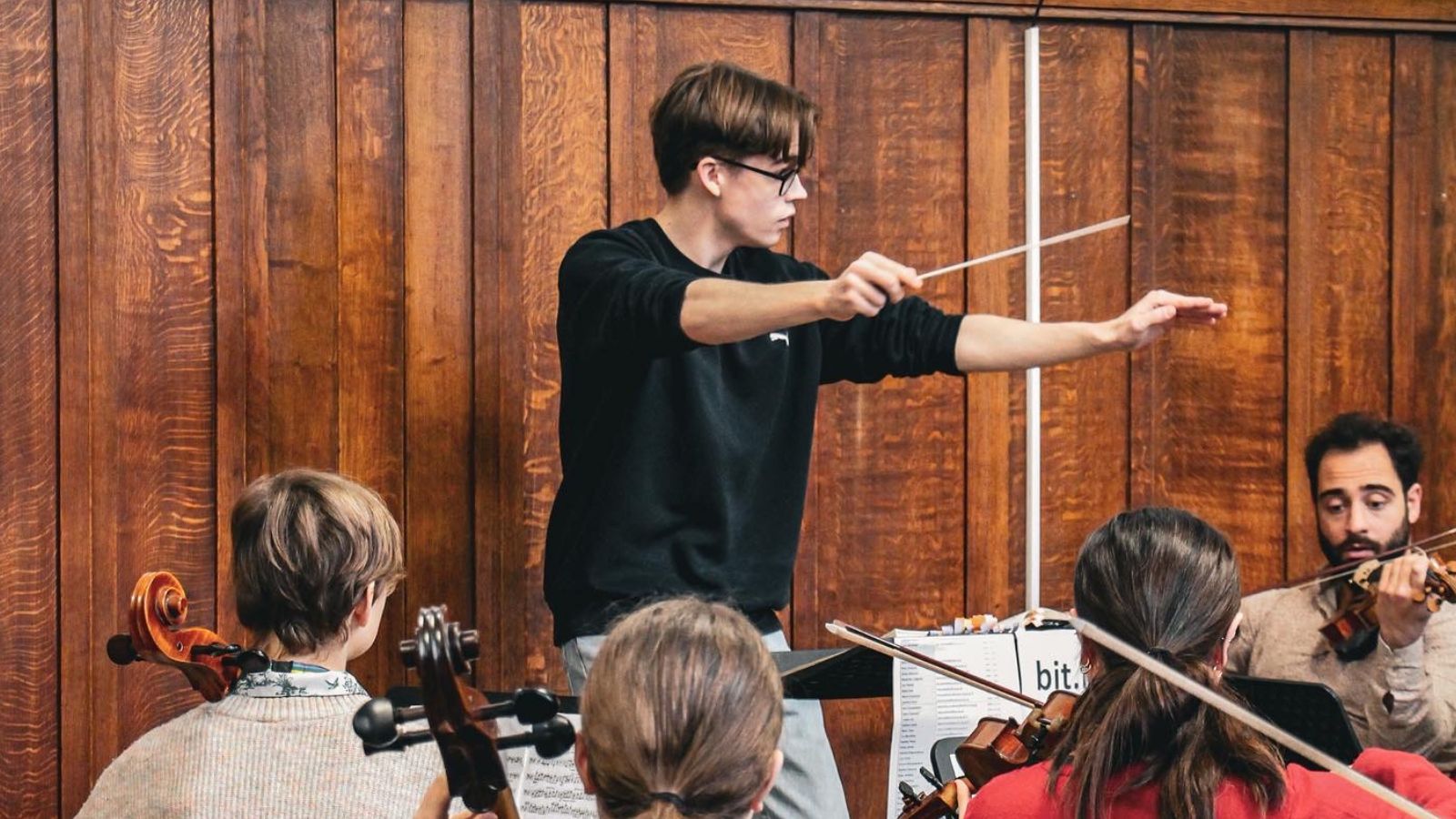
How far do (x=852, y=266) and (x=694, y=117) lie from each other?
2.20 feet

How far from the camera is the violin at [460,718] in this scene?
1.50 m

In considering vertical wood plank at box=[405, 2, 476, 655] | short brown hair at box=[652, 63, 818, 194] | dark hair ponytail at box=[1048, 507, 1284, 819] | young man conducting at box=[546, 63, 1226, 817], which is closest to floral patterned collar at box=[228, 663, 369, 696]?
young man conducting at box=[546, 63, 1226, 817]

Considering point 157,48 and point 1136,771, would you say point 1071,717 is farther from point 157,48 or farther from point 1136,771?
point 157,48

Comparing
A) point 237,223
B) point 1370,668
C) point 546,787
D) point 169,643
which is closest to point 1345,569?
point 1370,668

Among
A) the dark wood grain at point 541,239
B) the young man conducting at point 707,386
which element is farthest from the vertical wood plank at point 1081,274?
the dark wood grain at point 541,239

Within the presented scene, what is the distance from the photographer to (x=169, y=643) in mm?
2324

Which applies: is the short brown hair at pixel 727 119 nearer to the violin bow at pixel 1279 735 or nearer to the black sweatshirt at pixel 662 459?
the black sweatshirt at pixel 662 459

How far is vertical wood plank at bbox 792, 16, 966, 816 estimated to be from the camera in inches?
140

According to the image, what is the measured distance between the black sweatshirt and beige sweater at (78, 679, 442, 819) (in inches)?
26.6

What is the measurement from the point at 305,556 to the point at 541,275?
1406mm

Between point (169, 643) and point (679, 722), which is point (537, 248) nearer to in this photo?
point (169, 643)

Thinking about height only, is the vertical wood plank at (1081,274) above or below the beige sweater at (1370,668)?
above

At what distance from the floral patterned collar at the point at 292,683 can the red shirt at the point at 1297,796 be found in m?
0.78

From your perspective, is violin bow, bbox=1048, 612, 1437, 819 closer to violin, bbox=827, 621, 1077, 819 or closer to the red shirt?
the red shirt
